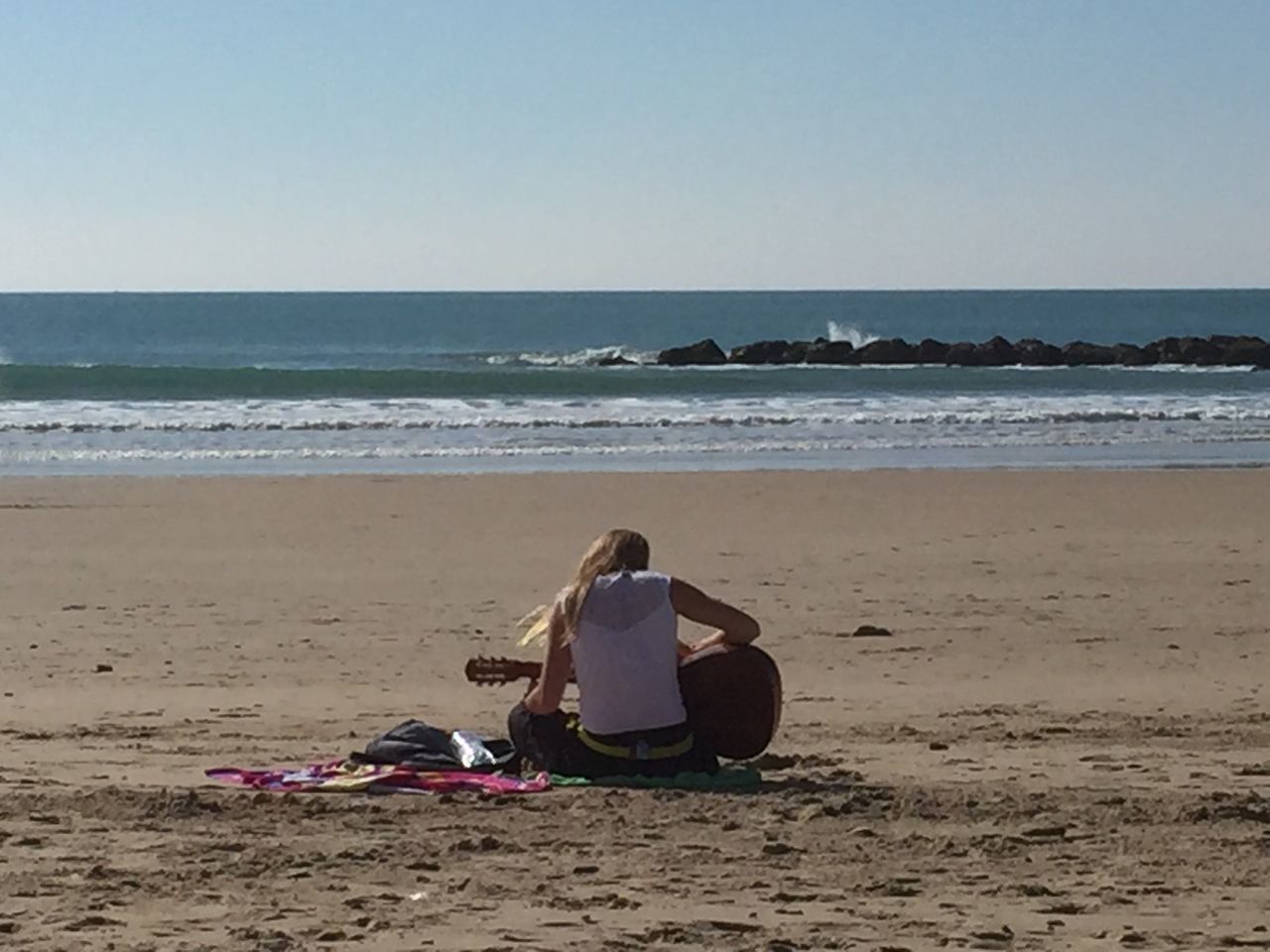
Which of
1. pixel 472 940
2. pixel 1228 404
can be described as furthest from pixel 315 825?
pixel 1228 404

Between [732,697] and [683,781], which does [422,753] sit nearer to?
[683,781]

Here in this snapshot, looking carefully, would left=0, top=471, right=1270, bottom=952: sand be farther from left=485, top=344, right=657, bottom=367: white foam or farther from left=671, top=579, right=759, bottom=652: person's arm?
left=485, top=344, right=657, bottom=367: white foam

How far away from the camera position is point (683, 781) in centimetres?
679

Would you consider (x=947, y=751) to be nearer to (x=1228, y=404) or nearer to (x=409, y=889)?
(x=409, y=889)

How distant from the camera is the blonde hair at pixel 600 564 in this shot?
6.74 metres

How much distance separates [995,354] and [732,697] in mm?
44810

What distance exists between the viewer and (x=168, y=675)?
9.56 m

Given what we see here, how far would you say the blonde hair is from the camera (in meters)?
6.74

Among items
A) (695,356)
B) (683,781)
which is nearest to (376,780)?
(683,781)

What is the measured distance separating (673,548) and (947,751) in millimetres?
7086

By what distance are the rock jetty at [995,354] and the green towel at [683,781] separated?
146 ft

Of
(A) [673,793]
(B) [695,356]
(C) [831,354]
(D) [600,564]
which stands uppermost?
(C) [831,354]

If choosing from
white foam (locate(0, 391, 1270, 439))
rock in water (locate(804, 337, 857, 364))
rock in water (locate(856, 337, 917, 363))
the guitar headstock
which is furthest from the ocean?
the guitar headstock

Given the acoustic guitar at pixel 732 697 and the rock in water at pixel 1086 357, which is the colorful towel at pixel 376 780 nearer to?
the acoustic guitar at pixel 732 697
